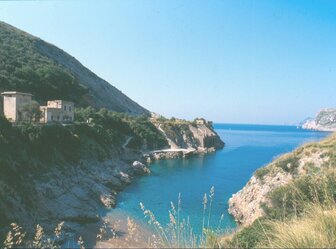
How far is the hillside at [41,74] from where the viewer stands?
6756cm

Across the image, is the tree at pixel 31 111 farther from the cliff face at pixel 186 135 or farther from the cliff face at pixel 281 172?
the cliff face at pixel 186 135

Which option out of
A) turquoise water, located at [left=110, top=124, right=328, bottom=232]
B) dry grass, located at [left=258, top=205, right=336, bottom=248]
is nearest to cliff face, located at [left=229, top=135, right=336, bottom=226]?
turquoise water, located at [left=110, top=124, right=328, bottom=232]

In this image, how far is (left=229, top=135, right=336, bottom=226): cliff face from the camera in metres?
23.3

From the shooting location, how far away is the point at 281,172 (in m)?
23.3

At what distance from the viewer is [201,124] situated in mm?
91125

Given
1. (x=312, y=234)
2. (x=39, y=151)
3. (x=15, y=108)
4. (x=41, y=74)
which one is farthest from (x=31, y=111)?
A: (x=312, y=234)

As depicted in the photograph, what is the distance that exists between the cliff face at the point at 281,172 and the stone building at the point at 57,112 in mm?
28111

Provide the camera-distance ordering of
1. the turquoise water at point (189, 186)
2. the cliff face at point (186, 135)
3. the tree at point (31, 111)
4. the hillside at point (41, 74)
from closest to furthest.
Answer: the turquoise water at point (189, 186), the tree at point (31, 111), the hillside at point (41, 74), the cliff face at point (186, 135)

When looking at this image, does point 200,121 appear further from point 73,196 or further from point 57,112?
point 73,196

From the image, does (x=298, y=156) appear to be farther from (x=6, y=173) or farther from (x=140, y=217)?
(x=6, y=173)

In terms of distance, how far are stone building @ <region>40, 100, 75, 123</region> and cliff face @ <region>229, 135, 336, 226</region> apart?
28111 millimetres

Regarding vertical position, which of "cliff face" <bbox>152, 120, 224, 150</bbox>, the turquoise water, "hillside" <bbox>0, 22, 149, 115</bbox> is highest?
"hillside" <bbox>0, 22, 149, 115</bbox>

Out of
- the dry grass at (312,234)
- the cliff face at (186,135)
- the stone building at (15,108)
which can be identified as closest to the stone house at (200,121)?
the cliff face at (186,135)

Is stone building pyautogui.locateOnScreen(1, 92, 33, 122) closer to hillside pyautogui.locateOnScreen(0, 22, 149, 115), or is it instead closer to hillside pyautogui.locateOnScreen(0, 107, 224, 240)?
hillside pyautogui.locateOnScreen(0, 107, 224, 240)
